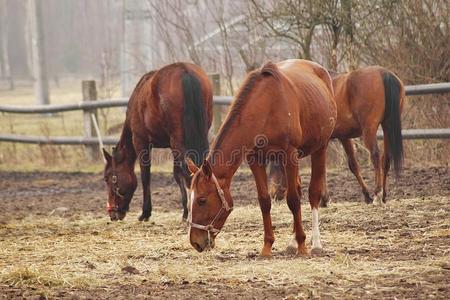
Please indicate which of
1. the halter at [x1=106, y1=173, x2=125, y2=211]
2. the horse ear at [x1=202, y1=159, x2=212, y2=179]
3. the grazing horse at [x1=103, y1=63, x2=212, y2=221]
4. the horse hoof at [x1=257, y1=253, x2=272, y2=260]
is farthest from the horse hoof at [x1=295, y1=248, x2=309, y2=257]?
the halter at [x1=106, y1=173, x2=125, y2=211]

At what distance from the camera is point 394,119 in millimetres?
10688

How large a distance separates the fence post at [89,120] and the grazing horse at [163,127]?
574 centimetres

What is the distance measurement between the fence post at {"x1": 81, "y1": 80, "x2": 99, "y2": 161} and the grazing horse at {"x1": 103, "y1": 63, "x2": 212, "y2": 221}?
5.74m

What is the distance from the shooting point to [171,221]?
9945 mm

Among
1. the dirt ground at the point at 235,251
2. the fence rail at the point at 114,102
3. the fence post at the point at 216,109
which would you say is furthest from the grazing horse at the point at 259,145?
the fence post at the point at 216,109

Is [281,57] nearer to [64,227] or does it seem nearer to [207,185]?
[64,227]

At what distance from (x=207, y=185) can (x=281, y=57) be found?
407 inches

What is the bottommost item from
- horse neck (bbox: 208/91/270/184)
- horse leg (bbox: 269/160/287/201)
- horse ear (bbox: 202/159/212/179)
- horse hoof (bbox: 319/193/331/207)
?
horse hoof (bbox: 319/193/331/207)

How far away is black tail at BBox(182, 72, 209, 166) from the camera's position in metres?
9.30

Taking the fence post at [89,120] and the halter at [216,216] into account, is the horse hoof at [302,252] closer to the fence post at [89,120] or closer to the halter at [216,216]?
the halter at [216,216]

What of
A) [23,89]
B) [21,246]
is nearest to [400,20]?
[21,246]

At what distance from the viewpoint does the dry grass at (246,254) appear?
20.0 feet

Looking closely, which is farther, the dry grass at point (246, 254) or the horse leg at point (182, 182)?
the horse leg at point (182, 182)

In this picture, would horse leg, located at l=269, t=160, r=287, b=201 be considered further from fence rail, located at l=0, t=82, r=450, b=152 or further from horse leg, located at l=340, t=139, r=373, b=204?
fence rail, located at l=0, t=82, r=450, b=152
